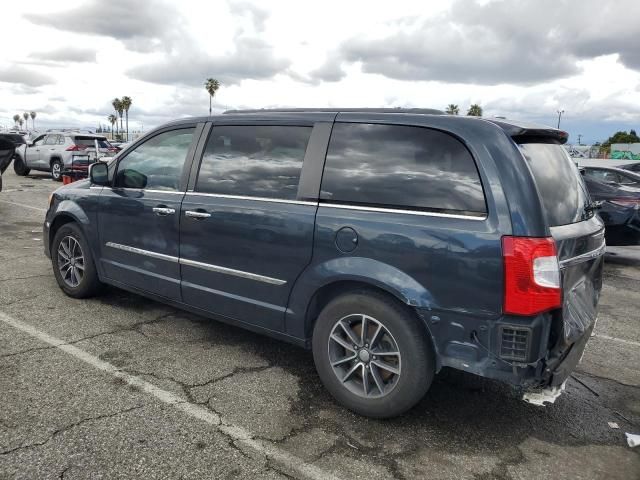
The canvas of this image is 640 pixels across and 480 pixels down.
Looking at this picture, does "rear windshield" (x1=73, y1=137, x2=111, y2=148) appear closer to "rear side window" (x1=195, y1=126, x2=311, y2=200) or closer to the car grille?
"rear side window" (x1=195, y1=126, x2=311, y2=200)

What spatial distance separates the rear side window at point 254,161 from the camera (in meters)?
3.45

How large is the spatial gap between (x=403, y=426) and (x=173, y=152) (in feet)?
8.88

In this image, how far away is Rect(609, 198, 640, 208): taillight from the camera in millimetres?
8086

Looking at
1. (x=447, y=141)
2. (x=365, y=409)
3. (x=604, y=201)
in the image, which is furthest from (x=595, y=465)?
(x=604, y=201)

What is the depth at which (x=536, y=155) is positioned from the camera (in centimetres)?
295

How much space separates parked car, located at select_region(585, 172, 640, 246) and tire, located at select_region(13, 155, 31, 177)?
18.9 metres

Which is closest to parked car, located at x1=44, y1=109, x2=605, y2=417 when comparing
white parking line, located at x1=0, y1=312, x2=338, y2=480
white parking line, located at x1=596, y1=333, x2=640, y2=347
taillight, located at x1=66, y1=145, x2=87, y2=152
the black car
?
white parking line, located at x1=0, y1=312, x2=338, y2=480

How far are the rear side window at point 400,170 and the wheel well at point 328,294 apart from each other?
48 cm

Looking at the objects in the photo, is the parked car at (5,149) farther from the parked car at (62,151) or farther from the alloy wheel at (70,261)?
the parked car at (62,151)

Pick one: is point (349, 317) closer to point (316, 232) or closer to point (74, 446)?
point (316, 232)

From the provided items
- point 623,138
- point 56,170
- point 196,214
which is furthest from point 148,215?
point 623,138

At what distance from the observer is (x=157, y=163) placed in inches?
170

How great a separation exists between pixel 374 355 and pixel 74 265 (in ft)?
11.1

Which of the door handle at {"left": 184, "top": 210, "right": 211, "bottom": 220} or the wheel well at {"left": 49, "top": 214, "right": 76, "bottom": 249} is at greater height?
the door handle at {"left": 184, "top": 210, "right": 211, "bottom": 220}
